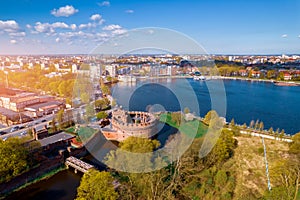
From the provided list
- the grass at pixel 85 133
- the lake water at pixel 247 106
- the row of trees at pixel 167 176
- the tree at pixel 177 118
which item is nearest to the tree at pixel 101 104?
the lake water at pixel 247 106

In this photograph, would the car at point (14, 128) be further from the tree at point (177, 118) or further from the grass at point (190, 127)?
the tree at point (177, 118)

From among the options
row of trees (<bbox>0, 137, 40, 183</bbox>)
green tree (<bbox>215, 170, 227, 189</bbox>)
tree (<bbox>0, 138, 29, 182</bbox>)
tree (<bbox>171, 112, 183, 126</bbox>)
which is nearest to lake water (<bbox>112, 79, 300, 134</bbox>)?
tree (<bbox>171, 112, 183, 126</bbox>)

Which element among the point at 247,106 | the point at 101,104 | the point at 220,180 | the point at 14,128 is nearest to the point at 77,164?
the point at 220,180

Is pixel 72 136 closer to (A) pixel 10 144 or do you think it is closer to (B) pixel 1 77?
(A) pixel 10 144

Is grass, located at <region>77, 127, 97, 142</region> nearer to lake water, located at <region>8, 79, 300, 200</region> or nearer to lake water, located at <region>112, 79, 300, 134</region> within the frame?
lake water, located at <region>8, 79, 300, 200</region>

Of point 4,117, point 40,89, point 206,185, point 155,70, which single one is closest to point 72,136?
point 4,117

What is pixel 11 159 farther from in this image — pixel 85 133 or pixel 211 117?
pixel 211 117
